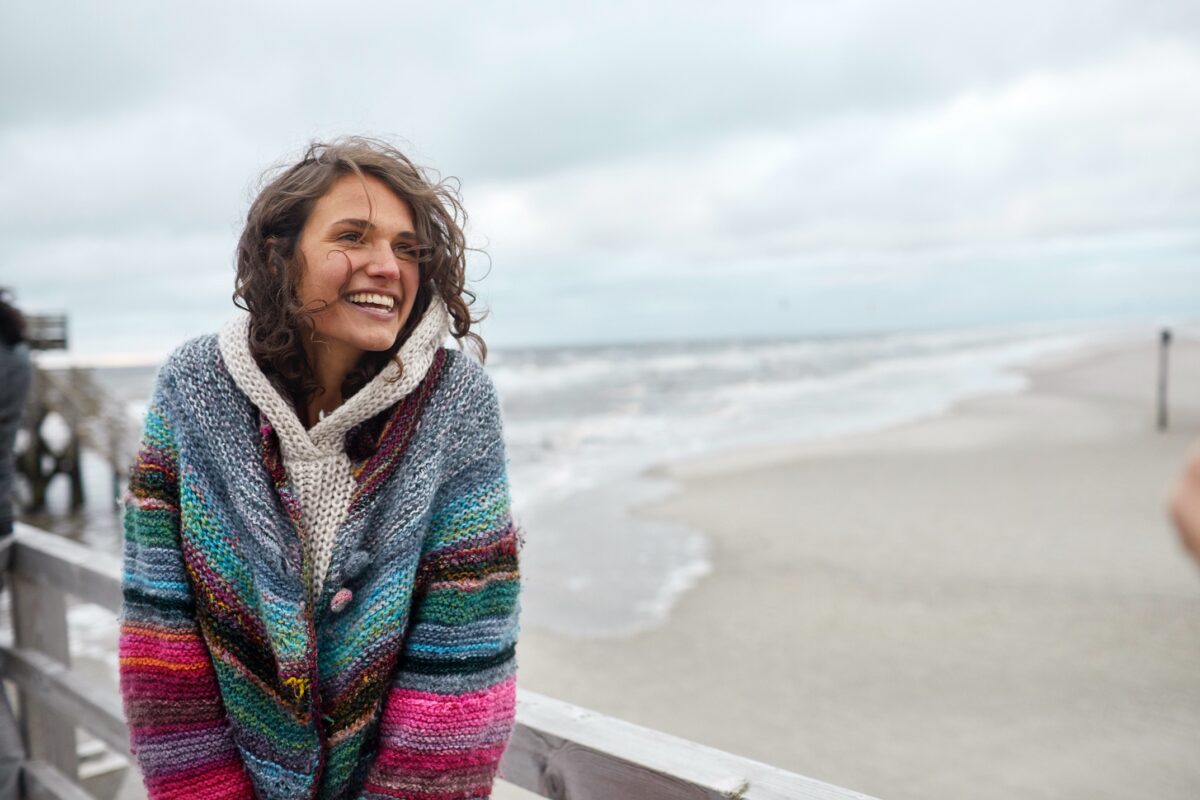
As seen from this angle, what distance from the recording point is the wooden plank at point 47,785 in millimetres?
2898

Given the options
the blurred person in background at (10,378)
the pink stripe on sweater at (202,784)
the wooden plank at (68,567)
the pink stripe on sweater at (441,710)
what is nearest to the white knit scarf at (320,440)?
the pink stripe on sweater at (441,710)

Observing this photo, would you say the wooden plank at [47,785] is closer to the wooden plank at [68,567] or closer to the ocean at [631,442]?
the wooden plank at [68,567]

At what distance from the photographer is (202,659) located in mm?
1588

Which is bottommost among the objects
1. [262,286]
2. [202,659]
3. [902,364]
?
[902,364]

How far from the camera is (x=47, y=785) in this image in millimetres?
2959

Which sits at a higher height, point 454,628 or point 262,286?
point 262,286

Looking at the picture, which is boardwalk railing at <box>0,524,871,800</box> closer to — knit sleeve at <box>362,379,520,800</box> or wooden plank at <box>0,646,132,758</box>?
wooden plank at <box>0,646,132,758</box>

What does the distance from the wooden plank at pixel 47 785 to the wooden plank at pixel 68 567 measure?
0.63 m

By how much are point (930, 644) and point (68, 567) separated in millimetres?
5410

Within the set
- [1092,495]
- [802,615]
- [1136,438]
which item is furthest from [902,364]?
[802,615]

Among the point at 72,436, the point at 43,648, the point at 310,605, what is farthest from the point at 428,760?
the point at 72,436

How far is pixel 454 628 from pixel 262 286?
71 centimetres

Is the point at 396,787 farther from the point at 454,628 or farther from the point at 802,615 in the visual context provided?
the point at 802,615

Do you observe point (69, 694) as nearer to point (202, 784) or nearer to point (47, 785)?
point (47, 785)
